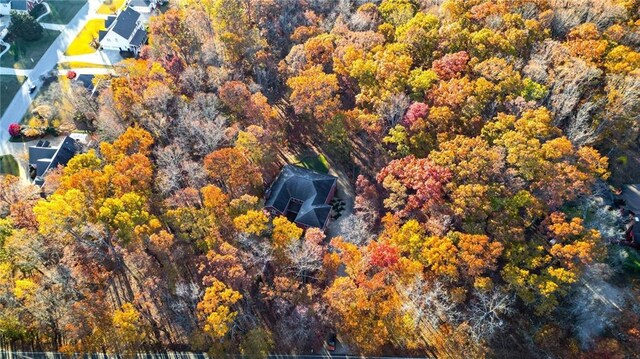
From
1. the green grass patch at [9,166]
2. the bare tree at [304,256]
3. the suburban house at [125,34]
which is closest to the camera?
the bare tree at [304,256]

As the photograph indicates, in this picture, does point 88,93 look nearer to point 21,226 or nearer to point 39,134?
point 39,134

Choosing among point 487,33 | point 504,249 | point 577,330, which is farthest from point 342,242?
point 487,33

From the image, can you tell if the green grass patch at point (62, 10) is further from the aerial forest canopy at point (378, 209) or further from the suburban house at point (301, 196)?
the suburban house at point (301, 196)

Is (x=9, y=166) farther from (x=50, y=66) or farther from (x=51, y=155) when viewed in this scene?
(x=50, y=66)

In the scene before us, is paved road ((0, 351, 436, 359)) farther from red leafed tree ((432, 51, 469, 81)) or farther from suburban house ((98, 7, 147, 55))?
suburban house ((98, 7, 147, 55))

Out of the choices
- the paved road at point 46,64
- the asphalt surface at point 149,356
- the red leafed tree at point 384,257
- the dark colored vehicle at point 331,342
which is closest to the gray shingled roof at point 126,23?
the paved road at point 46,64

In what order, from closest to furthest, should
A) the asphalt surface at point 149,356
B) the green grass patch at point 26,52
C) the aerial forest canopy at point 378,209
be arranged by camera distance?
the aerial forest canopy at point 378,209 → the asphalt surface at point 149,356 → the green grass patch at point 26,52

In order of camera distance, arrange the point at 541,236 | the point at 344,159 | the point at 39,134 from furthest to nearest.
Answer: the point at 39,134
the point at 344,159
the point at 541,236
